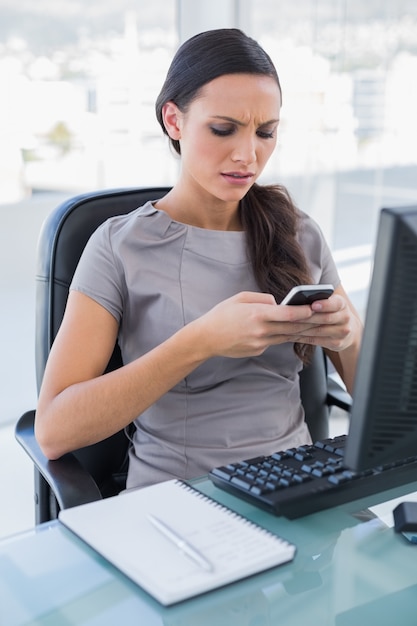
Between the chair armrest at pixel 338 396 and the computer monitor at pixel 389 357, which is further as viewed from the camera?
the chair armrest at pixel 338 396

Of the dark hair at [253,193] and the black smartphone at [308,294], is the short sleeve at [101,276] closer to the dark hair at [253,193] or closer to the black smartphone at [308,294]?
the dark hair at [253,193]

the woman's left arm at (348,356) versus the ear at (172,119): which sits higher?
the ear at (172,119)

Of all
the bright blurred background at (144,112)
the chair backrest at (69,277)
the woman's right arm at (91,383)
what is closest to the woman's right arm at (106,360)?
the woman's right arm at (91,383)

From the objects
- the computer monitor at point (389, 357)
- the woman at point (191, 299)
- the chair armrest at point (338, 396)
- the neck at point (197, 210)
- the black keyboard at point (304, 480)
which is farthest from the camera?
the chair armrest at point (338, 396)

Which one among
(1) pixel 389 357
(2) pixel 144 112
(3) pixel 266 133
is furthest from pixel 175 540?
(2) pixel 144 112

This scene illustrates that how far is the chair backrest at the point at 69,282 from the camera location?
4.85 feet

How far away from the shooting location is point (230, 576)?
84 cm

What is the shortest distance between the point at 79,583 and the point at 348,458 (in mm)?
307

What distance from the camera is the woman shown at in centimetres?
129

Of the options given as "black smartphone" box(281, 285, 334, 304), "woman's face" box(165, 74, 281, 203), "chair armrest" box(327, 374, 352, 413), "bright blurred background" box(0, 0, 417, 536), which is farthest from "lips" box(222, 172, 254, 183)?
"bright blurred background" box(0, 0, 417, 536)

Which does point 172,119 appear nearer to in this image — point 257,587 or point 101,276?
point 101,276

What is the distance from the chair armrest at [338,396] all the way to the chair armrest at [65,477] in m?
0.55

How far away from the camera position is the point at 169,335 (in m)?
1.41

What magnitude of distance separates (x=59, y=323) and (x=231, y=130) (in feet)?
1.47
